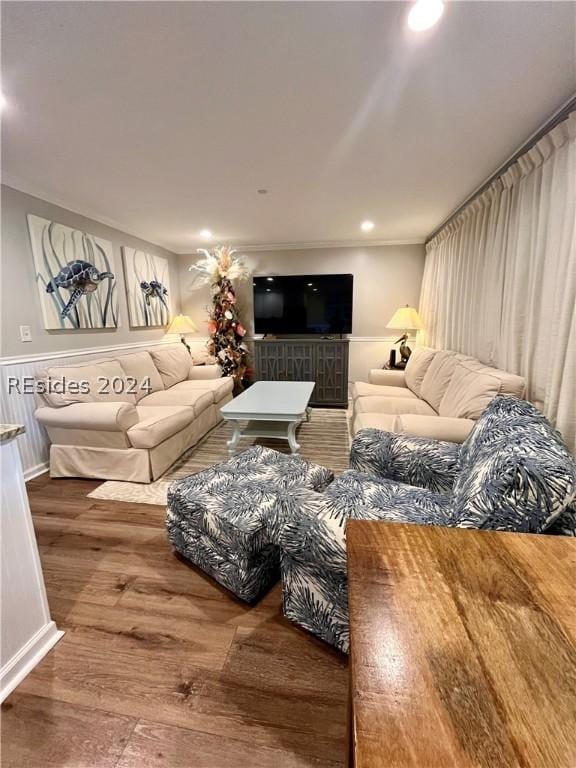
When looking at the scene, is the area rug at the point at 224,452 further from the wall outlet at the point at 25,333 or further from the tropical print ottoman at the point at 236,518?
the wall outlet at the point at 25,333

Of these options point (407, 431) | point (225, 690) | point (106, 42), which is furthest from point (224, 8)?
point (225, 690)

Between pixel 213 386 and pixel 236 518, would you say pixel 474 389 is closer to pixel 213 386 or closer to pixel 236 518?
pixel 236 518

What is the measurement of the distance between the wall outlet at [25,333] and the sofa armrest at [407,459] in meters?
2.70

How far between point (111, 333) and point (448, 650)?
12.8 feet

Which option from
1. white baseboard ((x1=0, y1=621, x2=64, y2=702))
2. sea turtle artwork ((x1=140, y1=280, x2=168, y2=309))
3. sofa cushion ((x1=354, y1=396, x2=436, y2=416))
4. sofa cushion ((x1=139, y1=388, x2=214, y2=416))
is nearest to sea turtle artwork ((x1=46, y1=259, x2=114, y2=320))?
sea turtle artwork ((x1=140, y1=280, x2=168, y2=309))

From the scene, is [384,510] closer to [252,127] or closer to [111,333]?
[252,127]

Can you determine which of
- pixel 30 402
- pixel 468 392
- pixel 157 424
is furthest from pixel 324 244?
pixel 30 402

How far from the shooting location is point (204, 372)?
4.21 meters

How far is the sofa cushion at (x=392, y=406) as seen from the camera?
2750 millimetres

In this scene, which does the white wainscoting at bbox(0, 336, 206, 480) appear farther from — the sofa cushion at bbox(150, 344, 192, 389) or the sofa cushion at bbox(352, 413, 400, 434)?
the sofa cushion at bbox(352, 413, 400, 434)

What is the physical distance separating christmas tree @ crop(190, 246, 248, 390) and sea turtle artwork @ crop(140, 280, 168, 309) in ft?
1.77

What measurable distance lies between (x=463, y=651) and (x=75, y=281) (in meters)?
3.63

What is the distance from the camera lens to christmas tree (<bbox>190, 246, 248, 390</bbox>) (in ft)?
14.9

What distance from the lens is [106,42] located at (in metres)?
1.30
